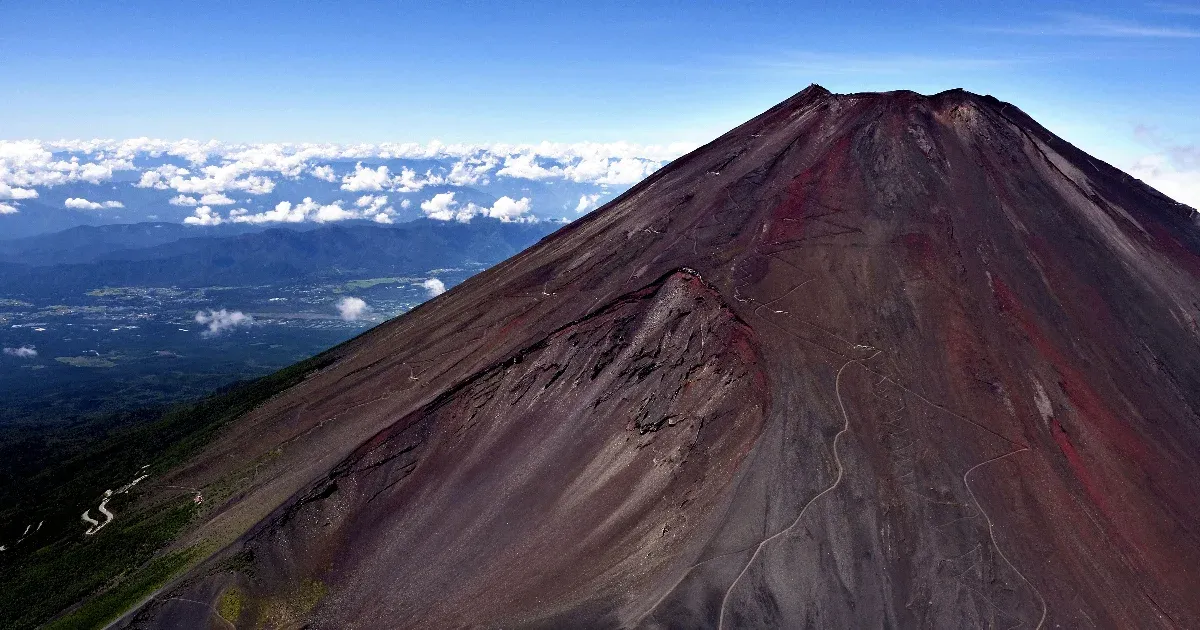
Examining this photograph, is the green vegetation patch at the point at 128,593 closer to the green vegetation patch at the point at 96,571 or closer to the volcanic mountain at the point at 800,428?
the green vegetation patch at the point at 96,571

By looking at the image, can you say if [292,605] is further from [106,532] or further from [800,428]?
[106,532]

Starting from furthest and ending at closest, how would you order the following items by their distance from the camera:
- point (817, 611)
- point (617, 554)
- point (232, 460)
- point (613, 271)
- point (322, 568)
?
point (232, 460) < point (613, 271) < point (322, 568) < point (617, 554) < point (817, 611)

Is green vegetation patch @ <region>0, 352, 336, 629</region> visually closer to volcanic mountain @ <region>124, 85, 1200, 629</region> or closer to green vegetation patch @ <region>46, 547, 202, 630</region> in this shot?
green vegetation patch @ <region>46, 547, 202, 630</region>

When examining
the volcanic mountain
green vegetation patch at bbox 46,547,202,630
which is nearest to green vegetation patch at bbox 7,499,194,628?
green vegetation patch at bbox 46,547,202,630

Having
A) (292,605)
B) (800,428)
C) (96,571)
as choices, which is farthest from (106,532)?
(800,428)

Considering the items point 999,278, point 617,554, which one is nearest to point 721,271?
point 999,278

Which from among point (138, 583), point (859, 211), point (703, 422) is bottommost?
point (138, 583)

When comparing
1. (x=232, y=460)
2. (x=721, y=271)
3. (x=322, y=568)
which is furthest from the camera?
(x=232, y=460)

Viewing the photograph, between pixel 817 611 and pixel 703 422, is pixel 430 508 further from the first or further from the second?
pixel 817 611
